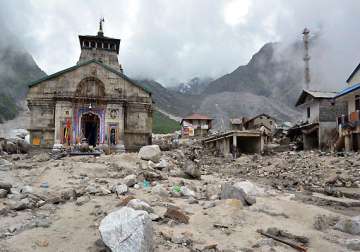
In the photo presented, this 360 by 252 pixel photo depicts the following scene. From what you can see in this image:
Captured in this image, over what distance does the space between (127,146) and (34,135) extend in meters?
7.50

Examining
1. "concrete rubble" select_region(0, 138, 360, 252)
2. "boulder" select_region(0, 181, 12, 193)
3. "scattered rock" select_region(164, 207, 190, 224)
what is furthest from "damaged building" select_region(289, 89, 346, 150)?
"boulder" select_region(0, 181, 12, 193)

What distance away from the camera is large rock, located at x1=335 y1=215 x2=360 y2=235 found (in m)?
6.82

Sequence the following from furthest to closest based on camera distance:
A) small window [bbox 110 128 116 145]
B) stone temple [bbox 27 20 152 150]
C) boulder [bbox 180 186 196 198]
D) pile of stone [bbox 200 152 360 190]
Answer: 1. small window [bbox 110 128 116 145]
2. stone temple [bbox 27 20 152 150]
3. pile of stone [bbox 200 152 360 190]
4. boulder [bbox 180 186 196 198]

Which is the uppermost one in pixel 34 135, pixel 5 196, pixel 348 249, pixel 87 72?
pixel 87 72

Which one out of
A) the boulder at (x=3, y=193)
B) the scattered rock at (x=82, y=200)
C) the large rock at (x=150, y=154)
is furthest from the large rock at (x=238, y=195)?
the large rock at (x=150, y=154)

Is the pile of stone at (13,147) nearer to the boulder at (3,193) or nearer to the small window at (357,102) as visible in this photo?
the boulder at (3,193)

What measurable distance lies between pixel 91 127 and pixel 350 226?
24.5 meters

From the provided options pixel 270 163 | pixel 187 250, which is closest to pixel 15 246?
pixel 187 250

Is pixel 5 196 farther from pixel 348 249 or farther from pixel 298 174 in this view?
pixel 298 174

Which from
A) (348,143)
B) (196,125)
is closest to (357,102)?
(348,143)

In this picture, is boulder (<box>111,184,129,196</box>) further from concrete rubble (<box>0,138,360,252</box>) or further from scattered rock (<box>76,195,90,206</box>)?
scattered rock (<box>76,195,90,206</box>)

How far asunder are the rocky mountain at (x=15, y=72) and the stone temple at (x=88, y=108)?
71473mm

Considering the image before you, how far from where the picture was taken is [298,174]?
18.0m

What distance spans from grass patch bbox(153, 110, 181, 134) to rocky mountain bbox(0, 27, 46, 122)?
3969 cm
